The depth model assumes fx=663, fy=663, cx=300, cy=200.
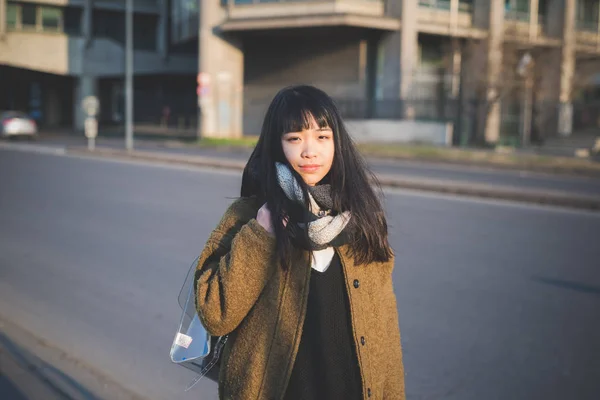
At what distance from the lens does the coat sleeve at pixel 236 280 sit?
1969mm

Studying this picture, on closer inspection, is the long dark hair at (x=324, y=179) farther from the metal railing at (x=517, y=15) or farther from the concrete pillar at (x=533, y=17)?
the metal railing at (x=517, y=15)

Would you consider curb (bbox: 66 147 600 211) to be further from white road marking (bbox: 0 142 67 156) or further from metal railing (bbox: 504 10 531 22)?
metal railing (bbox: 504 10 531 22)

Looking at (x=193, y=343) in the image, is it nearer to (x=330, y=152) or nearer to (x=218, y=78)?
(x=330, y=152)

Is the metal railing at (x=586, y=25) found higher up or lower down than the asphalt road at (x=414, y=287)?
higher up

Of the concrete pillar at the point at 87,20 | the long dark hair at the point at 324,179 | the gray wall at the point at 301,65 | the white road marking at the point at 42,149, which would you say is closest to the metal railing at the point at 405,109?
the gray wall at the point at 301,65

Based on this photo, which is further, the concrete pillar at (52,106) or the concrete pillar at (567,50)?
the concrete pillar at (52,106)

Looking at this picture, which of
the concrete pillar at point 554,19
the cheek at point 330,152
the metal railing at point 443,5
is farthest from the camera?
the concrete pillar at point 554,19

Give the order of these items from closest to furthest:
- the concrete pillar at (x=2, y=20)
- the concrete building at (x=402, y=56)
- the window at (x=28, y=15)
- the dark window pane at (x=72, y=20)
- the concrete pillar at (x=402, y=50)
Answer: the concrete building at (x=402, y=56), the concrete pillar at (x=402, y=50), the concrete pillar at (x=2, y=20), the window at (x=28, y=15), the dark window pane at (x=72, y=20)

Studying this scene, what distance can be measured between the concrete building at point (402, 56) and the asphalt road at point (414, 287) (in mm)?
21633

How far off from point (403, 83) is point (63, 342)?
31690 mm

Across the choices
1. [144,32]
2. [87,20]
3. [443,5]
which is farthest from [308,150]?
[144,32]

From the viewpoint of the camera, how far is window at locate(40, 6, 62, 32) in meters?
51.7

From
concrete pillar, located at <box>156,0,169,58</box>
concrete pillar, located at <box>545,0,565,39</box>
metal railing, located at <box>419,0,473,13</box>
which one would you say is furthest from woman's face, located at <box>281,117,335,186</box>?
concrete pillar, located at <box>156,0,169,58</box>

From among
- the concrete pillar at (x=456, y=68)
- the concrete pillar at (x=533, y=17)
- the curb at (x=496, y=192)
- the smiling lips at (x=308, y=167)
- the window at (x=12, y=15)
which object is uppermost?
the window at (x=12, y=15)
